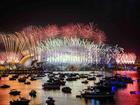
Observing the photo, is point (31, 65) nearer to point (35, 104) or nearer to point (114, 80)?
point (114, 80)

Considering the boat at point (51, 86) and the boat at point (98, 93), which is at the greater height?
the boat at point (51, 86)

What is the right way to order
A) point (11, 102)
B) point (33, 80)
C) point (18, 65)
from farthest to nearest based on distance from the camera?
point (18, 65), point (33, 80), point (11, 102)

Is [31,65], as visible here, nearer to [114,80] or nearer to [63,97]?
[114,80]

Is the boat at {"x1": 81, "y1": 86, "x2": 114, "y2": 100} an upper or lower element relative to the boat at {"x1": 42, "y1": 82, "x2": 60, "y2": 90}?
lower

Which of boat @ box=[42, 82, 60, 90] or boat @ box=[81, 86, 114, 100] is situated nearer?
boat @ box=[81, 86, 114, 100]

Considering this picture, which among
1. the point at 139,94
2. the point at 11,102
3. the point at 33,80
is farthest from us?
the point at 33,80

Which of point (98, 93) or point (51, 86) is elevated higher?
point (51, 86)

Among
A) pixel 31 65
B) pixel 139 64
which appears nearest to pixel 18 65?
pixel 31 65

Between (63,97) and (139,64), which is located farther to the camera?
(139,64)

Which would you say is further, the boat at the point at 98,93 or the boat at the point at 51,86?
the boat at the point at 51,86

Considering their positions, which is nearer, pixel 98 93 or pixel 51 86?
pixel 98 93
